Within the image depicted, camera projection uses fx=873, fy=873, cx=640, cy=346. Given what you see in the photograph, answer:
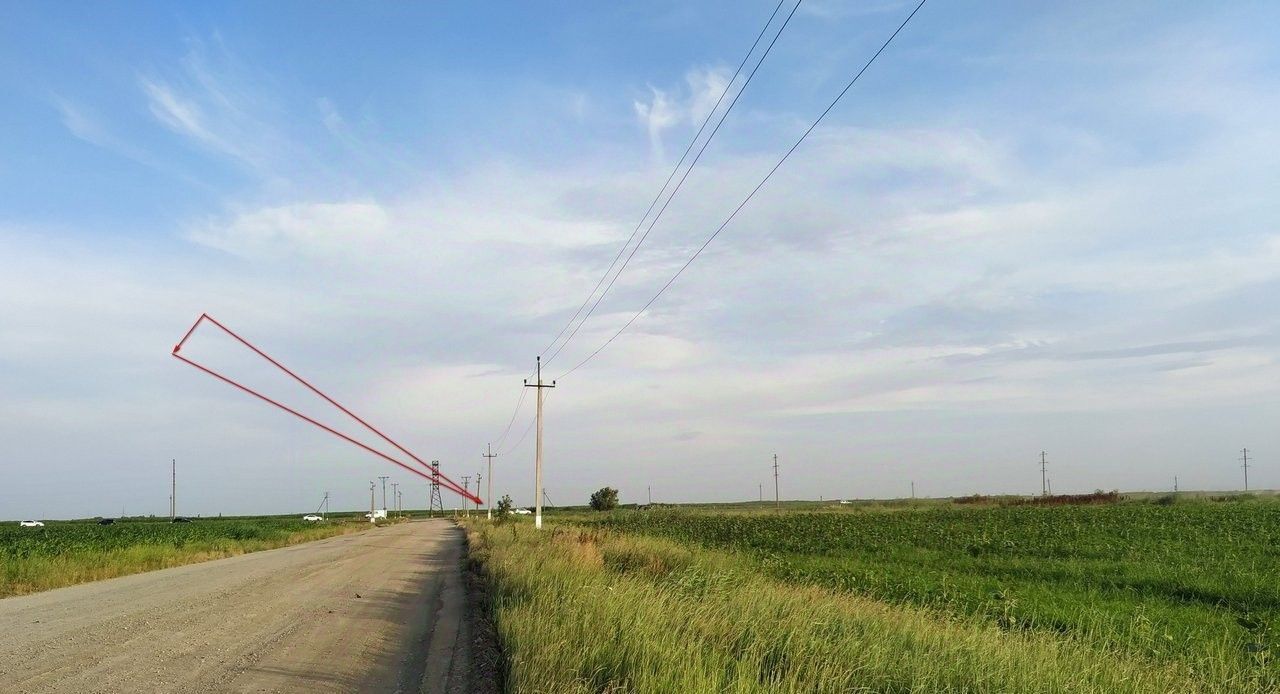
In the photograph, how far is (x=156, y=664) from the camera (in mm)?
10078

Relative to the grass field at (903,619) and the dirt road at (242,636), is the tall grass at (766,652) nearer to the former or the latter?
the grass field at (903,619)

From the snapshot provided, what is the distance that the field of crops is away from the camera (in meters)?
11.5

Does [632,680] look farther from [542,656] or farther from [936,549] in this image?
[936,549]

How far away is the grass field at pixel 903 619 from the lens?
703 cm

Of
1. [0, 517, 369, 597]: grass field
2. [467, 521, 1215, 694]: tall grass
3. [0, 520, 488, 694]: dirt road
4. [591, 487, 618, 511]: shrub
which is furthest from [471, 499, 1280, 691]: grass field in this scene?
[591, 487, 618, 511]: shrub

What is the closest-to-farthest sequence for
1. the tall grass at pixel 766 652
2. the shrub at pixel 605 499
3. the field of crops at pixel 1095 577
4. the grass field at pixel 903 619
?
the tall grass at pixel 766 652
the grass field at pixel 903 619
the field of crops at pixel 1095 577
the shrub at pixel 605 499

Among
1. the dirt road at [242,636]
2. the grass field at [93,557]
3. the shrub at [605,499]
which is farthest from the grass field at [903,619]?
the shrub at [605,499]

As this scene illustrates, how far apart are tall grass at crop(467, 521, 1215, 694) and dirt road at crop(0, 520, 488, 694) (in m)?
1.51

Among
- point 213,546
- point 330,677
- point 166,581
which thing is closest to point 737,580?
point 330,677

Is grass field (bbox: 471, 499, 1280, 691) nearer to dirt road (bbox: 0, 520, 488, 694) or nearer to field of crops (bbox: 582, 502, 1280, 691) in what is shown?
field of crops (bbox: 582, 502, 1280, 691)

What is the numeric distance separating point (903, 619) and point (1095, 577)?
13843 millimetres

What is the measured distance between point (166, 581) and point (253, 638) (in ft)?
39.7

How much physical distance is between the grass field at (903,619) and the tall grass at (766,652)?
0.03m

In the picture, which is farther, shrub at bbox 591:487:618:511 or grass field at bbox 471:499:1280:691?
shrub at bbox 591:487:618:511
